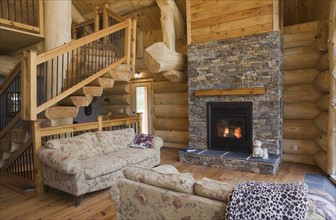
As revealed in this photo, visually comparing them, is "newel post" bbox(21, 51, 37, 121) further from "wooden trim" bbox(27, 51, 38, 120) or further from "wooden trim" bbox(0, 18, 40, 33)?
"wooden trim" bbox(0, 18, 40, 33)

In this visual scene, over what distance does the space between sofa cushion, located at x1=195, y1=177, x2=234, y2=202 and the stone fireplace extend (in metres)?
2.90

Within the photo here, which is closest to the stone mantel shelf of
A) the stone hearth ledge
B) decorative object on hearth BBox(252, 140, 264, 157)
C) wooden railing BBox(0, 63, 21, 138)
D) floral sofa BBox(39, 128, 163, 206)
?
decorative object on hearth BBox(252, 140, 264, 157)

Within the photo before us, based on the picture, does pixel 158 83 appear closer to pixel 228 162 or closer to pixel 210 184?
pixel 228 162

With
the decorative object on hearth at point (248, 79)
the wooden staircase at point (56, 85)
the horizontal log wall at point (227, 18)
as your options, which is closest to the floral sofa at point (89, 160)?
the wooden staircase at point (56, 85)

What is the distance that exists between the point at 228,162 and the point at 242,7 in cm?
310

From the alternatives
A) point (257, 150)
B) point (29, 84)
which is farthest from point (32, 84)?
point (257, 150)

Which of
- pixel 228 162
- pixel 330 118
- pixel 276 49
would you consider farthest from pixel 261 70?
pixel 228 162

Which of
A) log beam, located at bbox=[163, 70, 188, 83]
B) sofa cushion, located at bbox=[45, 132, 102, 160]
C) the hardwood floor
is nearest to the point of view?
the hardwood floor

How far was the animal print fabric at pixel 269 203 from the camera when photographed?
1.30 m

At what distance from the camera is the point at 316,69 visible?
4.60m

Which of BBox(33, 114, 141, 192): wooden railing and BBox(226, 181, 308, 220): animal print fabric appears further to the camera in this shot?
BBox(33, 114, 141, 192): wooden railing

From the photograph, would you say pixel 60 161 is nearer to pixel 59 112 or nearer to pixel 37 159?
pixel 37 159

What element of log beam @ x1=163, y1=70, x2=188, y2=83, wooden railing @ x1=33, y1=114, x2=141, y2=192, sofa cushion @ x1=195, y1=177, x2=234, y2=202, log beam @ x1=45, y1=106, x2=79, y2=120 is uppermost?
log beam @ x1=163, y1=70, x2=188, y2=83

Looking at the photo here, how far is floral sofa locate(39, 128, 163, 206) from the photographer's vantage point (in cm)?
308
